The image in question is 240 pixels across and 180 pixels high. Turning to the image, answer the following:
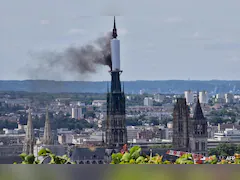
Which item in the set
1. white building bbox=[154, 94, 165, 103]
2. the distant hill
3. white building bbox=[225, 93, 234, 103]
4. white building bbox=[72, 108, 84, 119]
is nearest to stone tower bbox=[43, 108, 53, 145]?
the distant hill

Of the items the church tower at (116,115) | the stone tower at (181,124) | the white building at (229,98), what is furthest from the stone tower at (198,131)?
the white building at (229,98)

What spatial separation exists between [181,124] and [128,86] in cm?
244

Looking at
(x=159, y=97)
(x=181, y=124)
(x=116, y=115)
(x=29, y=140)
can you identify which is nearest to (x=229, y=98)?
(x=159, y=97)

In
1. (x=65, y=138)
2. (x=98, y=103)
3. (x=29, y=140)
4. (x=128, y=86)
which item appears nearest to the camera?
(x=29, y=140)

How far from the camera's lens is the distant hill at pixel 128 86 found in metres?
22.4

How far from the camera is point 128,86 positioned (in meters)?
27.3

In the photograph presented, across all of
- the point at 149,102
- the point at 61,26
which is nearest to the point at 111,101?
the point at 61,26

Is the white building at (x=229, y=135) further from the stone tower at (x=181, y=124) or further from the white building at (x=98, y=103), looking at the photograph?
the white building at (x=98, y=103)

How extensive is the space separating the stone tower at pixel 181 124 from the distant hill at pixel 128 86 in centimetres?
99

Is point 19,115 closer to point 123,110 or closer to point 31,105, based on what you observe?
point 31,105

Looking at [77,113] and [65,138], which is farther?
[77,113]

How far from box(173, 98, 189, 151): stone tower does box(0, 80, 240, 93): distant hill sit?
99 centimetres

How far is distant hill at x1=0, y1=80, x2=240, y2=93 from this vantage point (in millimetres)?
22366

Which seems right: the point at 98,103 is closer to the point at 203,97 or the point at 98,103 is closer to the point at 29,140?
the point at 203,97
